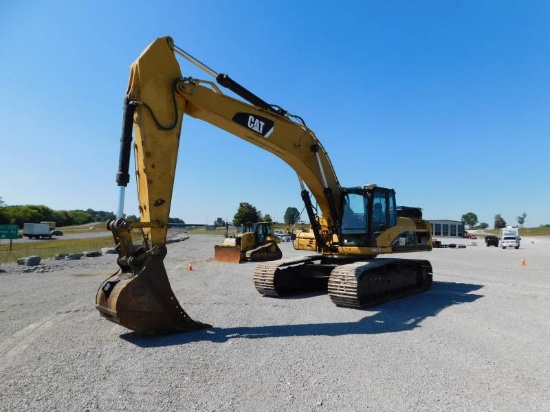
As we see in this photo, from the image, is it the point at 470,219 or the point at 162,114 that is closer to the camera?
the point at 162,114

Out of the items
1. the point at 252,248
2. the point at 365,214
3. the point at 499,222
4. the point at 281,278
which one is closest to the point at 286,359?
the point at 281,278

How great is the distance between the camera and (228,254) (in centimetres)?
2333

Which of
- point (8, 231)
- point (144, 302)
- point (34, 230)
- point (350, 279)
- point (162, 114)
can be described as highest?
point (162, 114)

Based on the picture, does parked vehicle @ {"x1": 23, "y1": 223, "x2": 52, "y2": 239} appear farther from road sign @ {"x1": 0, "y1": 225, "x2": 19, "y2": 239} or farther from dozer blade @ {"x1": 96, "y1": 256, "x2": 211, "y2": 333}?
dozer blade @ {"x1": 96, "y1": 256, "x2": 211, "y2": 333}

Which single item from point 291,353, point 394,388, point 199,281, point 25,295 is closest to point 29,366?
point 291,353

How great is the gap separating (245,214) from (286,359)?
306ft

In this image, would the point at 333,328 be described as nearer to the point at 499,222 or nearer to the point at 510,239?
the point at 510,239

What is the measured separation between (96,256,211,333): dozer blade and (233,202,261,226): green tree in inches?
3476

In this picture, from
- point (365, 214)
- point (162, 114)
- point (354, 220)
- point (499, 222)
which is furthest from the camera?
point (499, 222)

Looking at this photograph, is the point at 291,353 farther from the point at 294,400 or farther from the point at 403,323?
the point at 403,323

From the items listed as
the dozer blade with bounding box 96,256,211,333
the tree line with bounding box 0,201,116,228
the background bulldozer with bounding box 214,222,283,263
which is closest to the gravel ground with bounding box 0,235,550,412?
the dozer blade with bounding box 96,256,211,333

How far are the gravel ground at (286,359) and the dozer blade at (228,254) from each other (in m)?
12.9

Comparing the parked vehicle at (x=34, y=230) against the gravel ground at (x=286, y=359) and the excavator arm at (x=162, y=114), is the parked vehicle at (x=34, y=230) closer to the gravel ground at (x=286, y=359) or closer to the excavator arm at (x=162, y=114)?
the gravel ground at (x=286, y=359)

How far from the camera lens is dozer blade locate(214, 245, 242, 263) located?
22922mm
